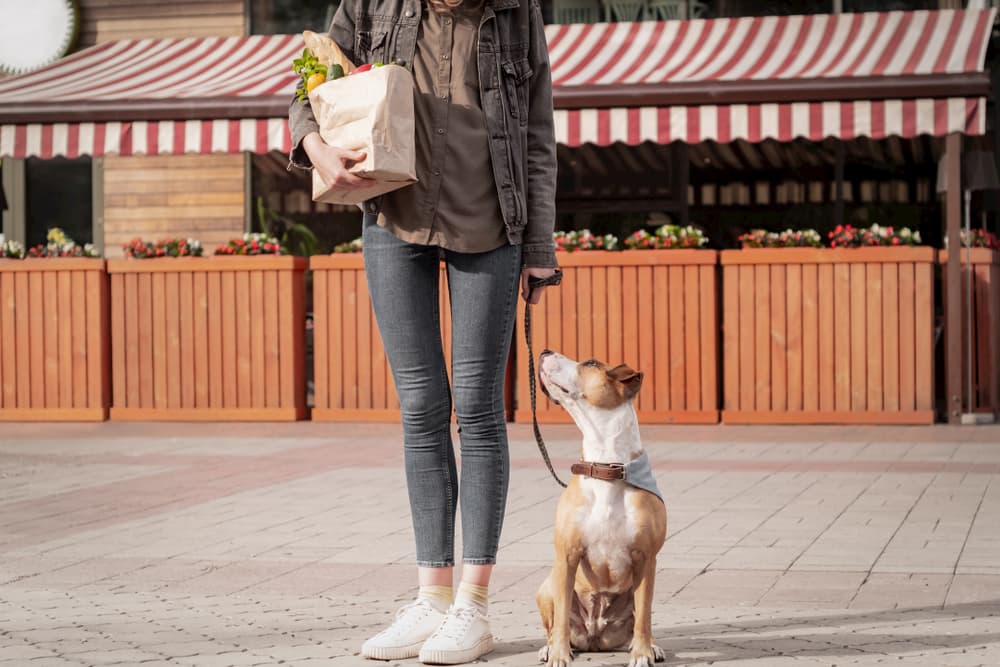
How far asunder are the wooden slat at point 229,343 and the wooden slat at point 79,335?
1.07 m

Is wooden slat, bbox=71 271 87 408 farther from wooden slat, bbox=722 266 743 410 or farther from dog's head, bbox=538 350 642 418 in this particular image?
dog's head, bbox=538 350 642 418

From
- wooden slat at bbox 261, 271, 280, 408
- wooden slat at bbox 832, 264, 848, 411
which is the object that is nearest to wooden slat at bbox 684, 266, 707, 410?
wooden slat at bbox 832, 264, 848, 411

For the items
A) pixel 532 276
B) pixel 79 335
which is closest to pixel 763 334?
pixel 79 335

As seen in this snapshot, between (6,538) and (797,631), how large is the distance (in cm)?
342

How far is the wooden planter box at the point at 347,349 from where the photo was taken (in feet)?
36.9

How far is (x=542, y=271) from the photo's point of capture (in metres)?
4.11

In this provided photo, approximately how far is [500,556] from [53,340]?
705 centimetres

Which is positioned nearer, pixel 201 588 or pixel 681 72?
pixel 201 588

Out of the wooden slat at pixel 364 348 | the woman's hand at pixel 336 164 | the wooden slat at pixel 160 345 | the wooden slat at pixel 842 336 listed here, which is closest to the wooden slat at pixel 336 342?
the wooden slat at pixel 364 348

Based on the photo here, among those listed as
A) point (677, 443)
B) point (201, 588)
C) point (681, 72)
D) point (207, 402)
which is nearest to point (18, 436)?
point (207, 402)

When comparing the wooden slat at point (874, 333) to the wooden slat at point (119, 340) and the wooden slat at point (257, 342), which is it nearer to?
the wooden slat at point (257, 342)

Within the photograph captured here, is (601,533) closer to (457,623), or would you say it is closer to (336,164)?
(457,623)

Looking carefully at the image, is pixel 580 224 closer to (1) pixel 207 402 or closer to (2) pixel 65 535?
(1) pixel 207 402

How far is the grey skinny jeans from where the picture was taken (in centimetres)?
403
